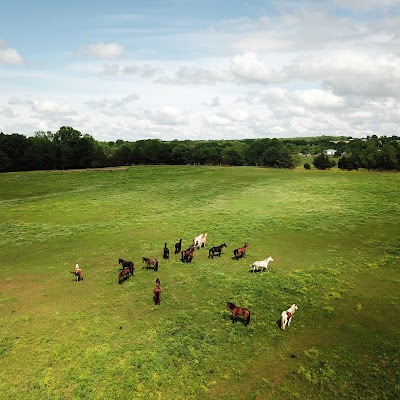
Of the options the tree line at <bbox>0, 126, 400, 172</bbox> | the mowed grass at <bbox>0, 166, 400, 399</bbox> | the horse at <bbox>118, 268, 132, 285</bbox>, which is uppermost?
the tree line at <bbox>0, 126, 400, 172</bbox>

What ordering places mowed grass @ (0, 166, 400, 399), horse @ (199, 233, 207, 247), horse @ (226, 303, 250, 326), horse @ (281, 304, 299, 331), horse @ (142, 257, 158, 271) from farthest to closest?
horse @ (199, 233, 207, 247) → horse @ (142, 257, 158, 271) → horse @ (226, 303, 250, 326) → horse @ (281, 304, 299, 331) → mowed grass @ (0, 166, 400, 399)

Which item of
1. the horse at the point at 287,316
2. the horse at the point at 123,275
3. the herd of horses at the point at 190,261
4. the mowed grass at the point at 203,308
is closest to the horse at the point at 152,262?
the herd of horses at the point at 190,261

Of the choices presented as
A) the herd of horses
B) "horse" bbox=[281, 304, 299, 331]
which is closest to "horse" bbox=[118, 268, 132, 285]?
the herd of horses

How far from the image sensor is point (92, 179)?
2970 inches

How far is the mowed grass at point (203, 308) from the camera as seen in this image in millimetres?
13125

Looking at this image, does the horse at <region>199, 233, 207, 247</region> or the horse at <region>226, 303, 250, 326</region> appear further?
the horse at <region>199, 233, 207, 247</region>

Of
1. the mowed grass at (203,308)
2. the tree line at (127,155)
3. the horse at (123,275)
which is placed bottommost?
the mowed grass at (203,308)

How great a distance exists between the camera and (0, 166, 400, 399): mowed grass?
13125 mm

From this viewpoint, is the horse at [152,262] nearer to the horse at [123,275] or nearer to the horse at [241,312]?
the horse at [123,275]

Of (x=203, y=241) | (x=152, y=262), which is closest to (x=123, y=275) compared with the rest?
(x=152, y=262)

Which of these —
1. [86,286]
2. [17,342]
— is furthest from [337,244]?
[17,342]

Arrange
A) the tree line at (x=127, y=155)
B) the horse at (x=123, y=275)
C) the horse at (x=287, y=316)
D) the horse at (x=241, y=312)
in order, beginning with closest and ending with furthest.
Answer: the horse at (x=287, y=316)
the horse at (x=241, y=312)
the horse at (x=123, y=275)
the tree line at (x=127, y=155)

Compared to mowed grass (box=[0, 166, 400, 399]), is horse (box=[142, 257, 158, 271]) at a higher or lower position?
higher

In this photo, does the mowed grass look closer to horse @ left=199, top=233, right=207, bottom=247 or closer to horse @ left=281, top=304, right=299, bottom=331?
horse @ left=281, top=304, right=299, bottom=331
